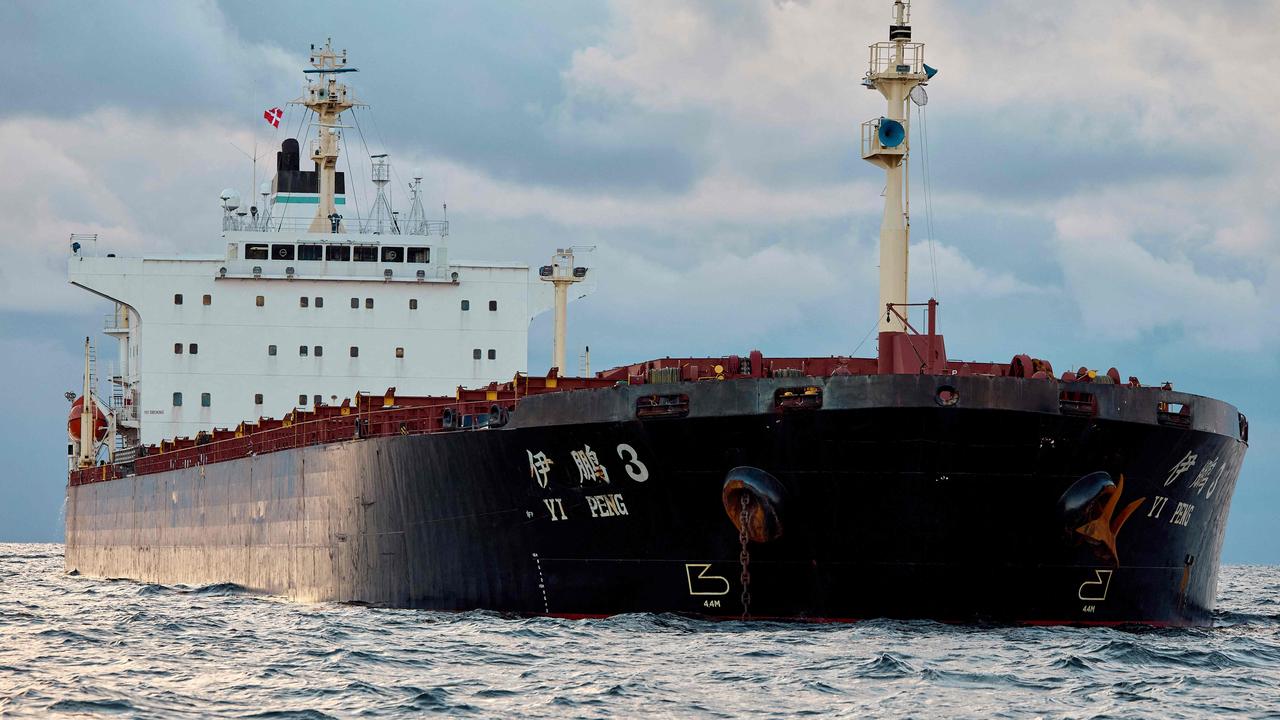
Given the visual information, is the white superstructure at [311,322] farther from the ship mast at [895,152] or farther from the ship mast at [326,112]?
the ship mast at [895,152]

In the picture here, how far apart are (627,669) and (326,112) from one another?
87.7 feet

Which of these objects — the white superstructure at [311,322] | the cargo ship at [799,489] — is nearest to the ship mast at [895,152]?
the cargo ship at [799,489]

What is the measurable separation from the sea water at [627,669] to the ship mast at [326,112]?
19.7 m

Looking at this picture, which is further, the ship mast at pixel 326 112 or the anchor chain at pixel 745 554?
the ship mast at pixel 326 112

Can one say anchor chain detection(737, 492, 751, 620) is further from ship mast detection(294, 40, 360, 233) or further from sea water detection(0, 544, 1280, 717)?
ship mast detection(294, 40, 360, 233)

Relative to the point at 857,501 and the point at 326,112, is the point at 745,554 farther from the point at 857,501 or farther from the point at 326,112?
the point at 326,112

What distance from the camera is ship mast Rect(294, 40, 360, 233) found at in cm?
3834

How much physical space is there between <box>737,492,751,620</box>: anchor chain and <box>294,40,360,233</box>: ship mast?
2296 centimetres

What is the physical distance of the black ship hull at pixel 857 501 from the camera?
16969 mm

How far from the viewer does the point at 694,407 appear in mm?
17391

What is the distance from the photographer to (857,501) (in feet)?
56.0

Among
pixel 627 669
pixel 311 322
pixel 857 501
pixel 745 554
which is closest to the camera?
pixel 627 669

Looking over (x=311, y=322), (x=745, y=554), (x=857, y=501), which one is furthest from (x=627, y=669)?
(x=311, y=322)

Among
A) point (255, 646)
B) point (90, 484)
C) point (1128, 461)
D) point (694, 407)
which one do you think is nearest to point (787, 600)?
point (694, 407)
